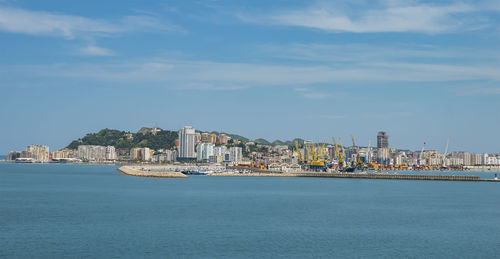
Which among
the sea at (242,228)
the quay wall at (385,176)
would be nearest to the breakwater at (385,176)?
the quay wall at (385,176)

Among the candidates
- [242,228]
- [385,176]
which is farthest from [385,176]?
[242,228]

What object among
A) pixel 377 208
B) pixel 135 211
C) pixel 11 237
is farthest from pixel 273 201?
pixel 11 237

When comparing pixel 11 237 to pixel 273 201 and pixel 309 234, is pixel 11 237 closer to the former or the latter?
pixel 309 234

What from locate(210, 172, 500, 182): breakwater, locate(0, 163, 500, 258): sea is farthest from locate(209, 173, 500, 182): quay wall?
locate(0, 163, 500, 258): sea

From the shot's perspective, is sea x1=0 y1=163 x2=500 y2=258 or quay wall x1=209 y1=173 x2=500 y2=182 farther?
quay wall x1=209 y1=173 x2=500 y2=182

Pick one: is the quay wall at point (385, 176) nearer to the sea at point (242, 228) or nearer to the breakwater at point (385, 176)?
the breakwater at point (385, 176)

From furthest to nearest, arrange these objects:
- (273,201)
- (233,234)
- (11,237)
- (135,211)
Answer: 1. (273,201)
2. (135,211)
3. (233,234)
4. (11,237)

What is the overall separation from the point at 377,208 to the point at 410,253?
3121 centimetres

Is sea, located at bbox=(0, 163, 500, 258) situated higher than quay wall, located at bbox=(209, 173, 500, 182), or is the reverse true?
sea, located at bbox=(0, 163, 500, 258)

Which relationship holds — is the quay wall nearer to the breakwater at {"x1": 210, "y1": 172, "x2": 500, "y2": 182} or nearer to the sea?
the breakwater at {"x1": 210, "y1": 172, "x2": 500, "y2": 182}

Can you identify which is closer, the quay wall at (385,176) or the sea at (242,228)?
the sea at (242,228)

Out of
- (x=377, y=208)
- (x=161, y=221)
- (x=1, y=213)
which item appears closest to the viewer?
(x=161, y=221)

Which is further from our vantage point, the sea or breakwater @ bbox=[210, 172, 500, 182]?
breakwater @ bbox=[210, 172, 500, 182]

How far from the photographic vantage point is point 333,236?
49750 millimetres
